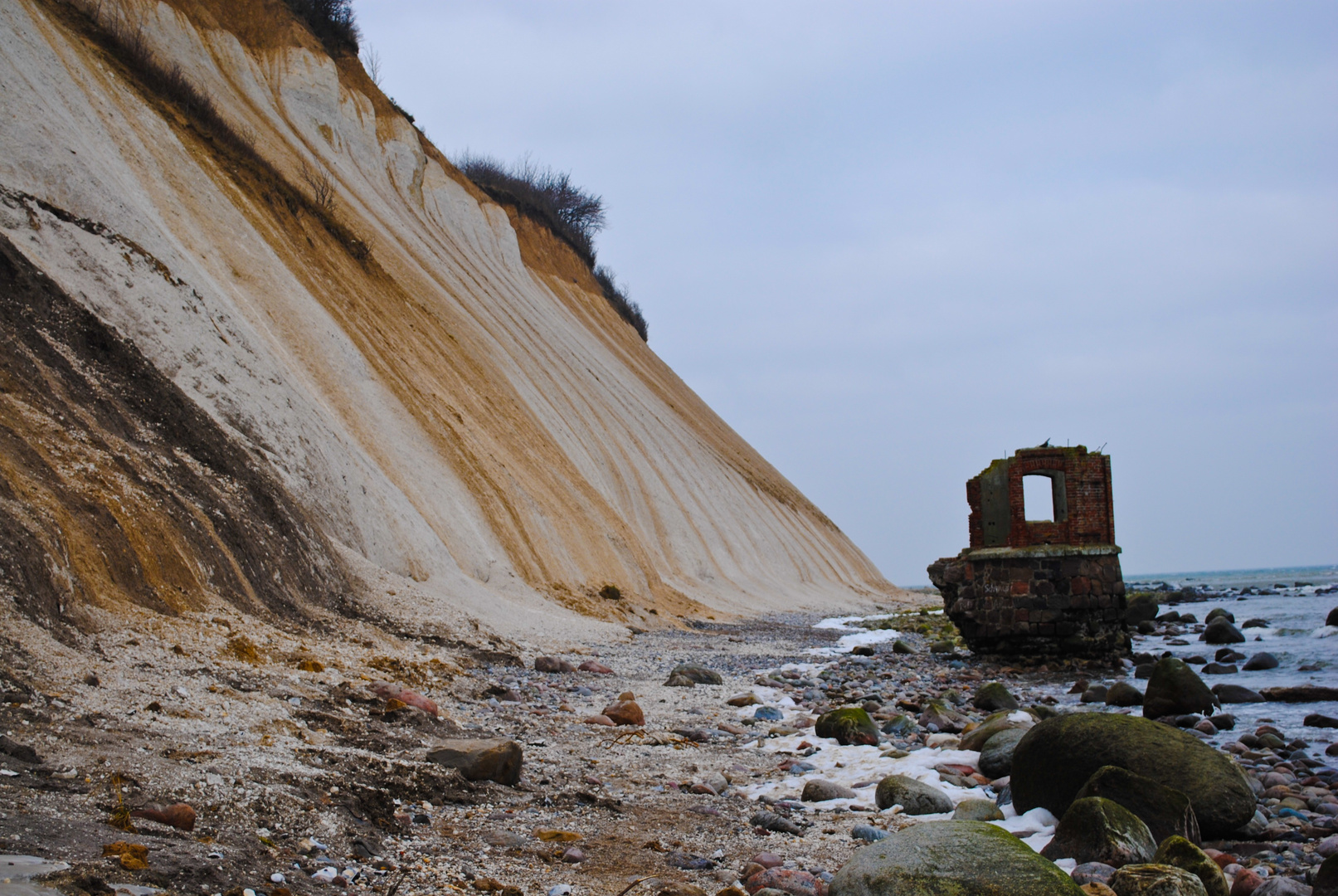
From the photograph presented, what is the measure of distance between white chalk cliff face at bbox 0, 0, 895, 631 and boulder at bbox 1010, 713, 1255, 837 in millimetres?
6110

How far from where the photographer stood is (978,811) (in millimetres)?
5211

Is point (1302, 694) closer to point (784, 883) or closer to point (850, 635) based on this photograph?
point (784, 883)

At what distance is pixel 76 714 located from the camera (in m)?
4.08

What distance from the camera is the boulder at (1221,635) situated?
744 inches

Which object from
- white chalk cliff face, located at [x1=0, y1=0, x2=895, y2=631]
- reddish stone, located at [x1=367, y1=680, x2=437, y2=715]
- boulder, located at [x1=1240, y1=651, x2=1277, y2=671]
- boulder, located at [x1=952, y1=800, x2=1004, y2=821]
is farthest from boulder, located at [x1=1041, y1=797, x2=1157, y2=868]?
boulder, located at [x1=1240, y1=651, x2=1277, y2=671]

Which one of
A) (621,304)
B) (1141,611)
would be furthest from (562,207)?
(1141,611)

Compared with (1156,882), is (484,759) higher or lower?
higher

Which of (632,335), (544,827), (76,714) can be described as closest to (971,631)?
(544,827)

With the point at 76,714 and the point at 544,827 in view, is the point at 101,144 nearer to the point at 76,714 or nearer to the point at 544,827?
the point at 76,714

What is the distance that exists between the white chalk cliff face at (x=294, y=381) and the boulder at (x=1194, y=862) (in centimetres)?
629

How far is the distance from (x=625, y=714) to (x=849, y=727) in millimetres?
1885

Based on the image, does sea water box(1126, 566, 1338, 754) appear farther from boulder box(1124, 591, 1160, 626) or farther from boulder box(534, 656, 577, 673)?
boulder box(534, 656, 577, 673)

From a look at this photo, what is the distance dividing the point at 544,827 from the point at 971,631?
1252cm

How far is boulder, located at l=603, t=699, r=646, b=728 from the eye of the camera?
24.0 feet
